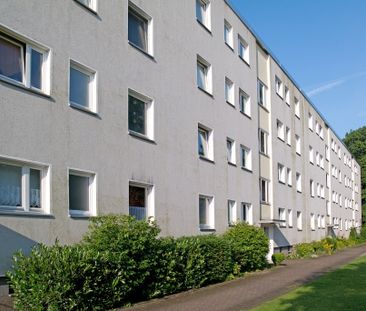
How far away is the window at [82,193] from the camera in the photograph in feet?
41.2

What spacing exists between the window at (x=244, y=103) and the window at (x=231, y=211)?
16.1ft

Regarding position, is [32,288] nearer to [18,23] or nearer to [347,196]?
[18,23]

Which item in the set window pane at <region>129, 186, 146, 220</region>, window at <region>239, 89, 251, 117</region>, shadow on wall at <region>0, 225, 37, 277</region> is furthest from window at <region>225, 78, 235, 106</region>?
shadow on wall at <region>0, 225, 37, 277</region>

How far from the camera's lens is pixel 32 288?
9406 millimetres

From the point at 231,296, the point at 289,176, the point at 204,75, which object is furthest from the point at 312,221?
the point at 231,296

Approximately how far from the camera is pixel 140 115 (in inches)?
633

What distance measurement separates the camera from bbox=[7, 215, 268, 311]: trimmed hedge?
9.49 metres

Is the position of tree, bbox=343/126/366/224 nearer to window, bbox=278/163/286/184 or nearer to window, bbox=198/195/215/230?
window, bbox=278/163/286/184

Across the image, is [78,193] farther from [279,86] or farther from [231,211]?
[279,86]

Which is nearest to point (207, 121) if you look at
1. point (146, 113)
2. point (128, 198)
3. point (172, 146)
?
point (172, 146)

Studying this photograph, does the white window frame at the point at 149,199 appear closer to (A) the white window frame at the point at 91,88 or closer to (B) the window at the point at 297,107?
(A) the white window frame at the point at 91,88

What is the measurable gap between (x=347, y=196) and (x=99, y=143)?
187 feet

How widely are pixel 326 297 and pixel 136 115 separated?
24.6 feet

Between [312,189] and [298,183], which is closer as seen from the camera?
[298,183]
